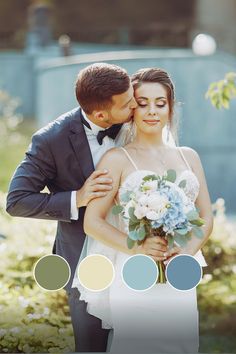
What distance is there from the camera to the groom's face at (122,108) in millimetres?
2873

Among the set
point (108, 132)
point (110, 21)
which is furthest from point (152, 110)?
point (110, 21)

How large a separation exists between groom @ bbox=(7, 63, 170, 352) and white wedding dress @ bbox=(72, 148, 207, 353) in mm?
112

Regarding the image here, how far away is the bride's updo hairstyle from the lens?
2904mm

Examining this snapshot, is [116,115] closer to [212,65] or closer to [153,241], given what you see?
[153,241]

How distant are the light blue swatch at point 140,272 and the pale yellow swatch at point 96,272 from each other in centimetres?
5

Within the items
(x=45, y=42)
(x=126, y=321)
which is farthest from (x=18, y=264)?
(x=45, y=42)

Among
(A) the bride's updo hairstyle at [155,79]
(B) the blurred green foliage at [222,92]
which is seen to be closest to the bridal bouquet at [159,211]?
(A) the bride's updo hairstyle at [155,79]

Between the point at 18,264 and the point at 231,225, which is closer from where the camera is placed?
the point at 18,264

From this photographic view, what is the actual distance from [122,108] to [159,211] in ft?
1.01

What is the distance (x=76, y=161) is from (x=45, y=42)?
4480mm

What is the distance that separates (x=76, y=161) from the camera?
293 centimetres

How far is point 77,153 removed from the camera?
2.92 m

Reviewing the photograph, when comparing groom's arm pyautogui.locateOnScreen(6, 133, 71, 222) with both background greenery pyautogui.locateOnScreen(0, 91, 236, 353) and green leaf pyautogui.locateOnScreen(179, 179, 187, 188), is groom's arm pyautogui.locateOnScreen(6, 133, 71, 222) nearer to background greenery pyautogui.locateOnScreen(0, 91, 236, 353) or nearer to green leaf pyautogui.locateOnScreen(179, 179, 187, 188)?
green leaf pyautogui.locateOnScreen(179, 179, 187, 188)

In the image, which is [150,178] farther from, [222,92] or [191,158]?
[222,92]
